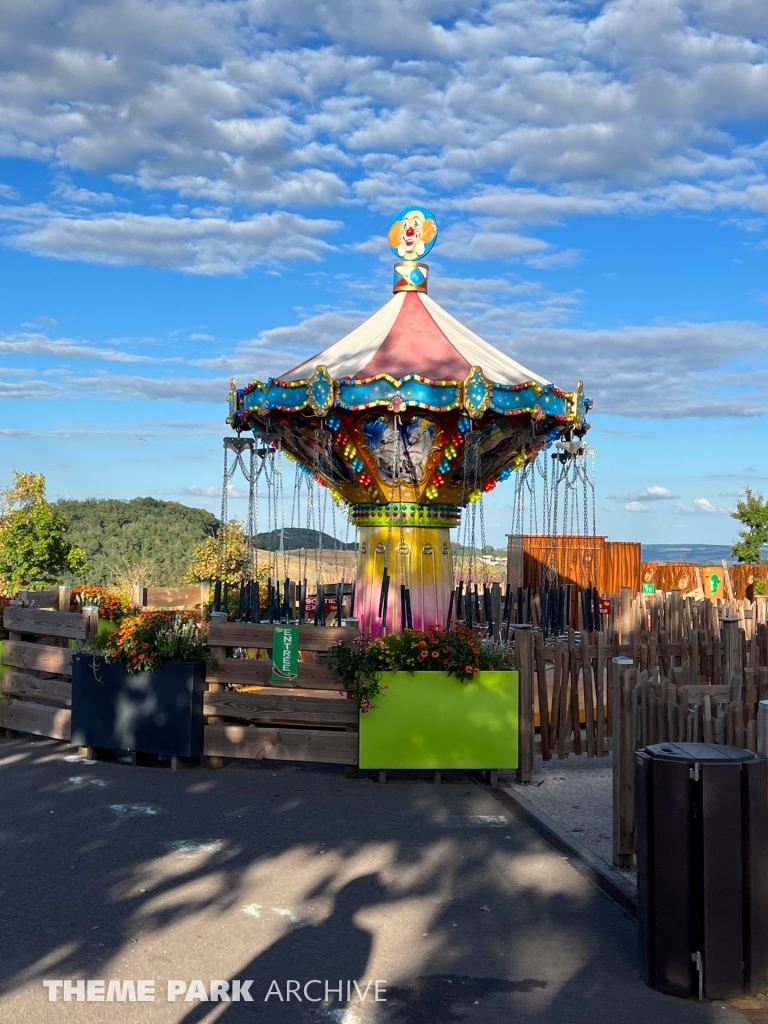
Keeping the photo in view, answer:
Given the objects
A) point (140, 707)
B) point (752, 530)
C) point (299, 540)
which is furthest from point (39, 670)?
point (752, 530)

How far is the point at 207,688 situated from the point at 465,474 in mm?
5534

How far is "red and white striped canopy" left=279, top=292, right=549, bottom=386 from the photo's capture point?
1281 cm

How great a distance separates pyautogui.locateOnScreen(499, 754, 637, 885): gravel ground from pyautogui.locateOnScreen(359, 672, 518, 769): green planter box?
1.49ft

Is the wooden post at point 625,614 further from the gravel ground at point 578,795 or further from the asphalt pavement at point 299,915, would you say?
the asphalt pavement at point 299,915

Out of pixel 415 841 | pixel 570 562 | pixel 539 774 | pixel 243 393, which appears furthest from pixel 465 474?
pixel 570 562

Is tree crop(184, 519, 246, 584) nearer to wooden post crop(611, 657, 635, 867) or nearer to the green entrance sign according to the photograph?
the green entrance sign

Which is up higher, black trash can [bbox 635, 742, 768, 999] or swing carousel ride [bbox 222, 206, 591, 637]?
swing carousel ride [bbox 222, 206, 591, 637]

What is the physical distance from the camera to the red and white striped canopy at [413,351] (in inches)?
504

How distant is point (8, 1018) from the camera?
4.35 meters

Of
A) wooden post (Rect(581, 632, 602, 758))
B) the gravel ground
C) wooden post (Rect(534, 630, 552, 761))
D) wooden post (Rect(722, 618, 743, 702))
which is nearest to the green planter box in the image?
the gravel ground

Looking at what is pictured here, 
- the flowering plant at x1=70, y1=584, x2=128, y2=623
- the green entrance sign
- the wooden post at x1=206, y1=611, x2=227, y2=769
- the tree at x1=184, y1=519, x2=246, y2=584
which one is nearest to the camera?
the green entrance sign

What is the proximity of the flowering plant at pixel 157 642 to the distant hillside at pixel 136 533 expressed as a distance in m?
44.0

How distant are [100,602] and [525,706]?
5.29m

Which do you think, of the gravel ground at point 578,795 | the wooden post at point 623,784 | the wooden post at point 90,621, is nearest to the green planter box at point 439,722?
the gravel ground at point 578,795
